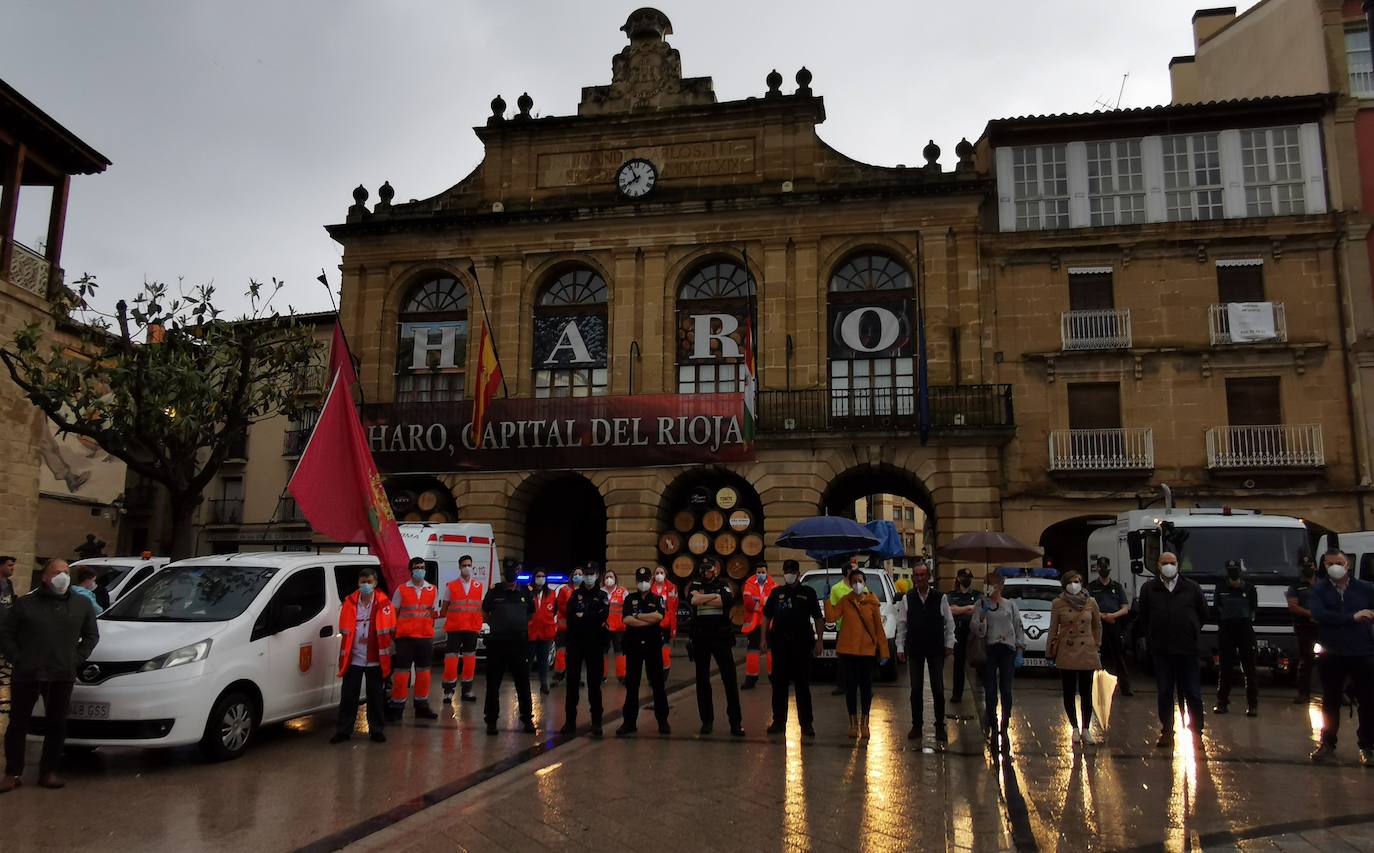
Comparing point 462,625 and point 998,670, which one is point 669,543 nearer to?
point 462,625

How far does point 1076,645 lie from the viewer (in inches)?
377

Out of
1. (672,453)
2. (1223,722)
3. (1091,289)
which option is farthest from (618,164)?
(1223,722)

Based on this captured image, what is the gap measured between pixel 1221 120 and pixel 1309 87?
273cm

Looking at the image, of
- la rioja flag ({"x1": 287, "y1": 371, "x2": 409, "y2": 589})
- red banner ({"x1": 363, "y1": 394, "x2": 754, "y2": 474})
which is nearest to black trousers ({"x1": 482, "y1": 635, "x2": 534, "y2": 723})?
la rioja flag ({"x1": 287, "y1": 371, "x2": 409, "y2": 589})

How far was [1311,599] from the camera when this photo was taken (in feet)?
29.4

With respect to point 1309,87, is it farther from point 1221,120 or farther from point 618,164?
point 618,164

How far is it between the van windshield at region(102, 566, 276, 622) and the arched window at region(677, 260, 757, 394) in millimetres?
16697

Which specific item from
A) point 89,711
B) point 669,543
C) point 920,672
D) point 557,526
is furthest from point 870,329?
point 89,711

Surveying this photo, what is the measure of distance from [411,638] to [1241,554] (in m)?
11.9

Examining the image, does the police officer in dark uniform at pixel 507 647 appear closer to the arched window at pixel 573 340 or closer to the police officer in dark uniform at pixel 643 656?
A: the police officer in dark uniform at pixel 643 656

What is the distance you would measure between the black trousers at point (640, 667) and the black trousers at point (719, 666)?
0.40 metres

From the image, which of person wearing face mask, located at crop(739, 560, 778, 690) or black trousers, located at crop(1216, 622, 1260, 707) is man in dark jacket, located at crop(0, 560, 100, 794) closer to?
person wearing face mask, located at crop(739, 560, 778, 690)

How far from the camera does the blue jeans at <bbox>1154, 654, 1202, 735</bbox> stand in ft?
30.4

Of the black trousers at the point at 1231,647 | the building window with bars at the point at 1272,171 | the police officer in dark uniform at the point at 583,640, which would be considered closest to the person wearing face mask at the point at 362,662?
the police officer in dark uniform at the point at 583,640
